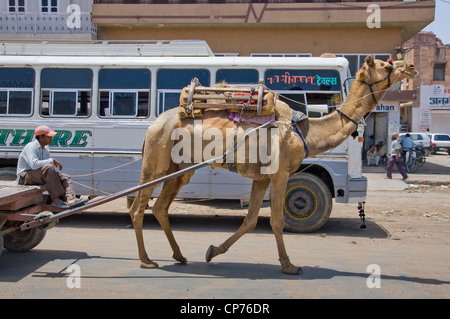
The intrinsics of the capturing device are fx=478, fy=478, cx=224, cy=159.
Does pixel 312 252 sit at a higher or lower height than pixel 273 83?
lower

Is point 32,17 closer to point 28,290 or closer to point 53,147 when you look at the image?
point 53,147

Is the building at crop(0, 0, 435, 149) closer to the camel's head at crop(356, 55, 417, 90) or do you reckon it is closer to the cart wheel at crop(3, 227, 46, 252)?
the camel's head at crop(356, 55, 417, 90)

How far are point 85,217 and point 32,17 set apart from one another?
16553 millimetres

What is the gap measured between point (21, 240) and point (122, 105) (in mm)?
3693

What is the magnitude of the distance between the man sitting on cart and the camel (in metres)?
1.09

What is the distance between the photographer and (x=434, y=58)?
1629 inches

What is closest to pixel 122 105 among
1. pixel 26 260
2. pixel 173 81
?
pixel 173 81

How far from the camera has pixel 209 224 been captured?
1050 centimetres

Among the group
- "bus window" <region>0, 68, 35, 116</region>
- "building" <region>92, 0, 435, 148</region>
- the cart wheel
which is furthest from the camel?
"building" <region>92, 0, 435, 148</region>

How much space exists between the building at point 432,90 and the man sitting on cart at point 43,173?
39.5 meters

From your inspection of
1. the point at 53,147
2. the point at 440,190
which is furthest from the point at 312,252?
the point at 440,190

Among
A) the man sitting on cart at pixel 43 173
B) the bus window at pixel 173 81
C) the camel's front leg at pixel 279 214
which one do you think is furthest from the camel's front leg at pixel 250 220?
the bus window at pixel 173 81
